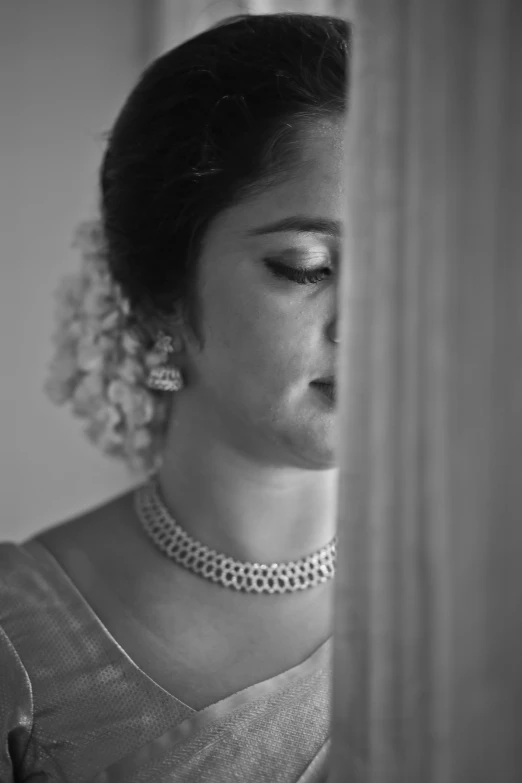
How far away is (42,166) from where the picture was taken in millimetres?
2232

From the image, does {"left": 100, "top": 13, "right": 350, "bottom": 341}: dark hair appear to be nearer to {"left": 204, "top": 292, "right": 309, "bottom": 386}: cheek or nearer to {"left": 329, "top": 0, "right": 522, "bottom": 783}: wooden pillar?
{"left": 204, "top": 292, "right": 309, "bottom": 386}: cheek

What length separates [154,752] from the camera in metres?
0.95

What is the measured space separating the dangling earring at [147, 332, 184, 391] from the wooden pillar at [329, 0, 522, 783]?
47cm

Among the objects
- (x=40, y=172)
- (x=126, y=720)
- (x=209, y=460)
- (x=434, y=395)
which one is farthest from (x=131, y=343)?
(x=40, y=172)

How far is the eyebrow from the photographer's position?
36.8 inches

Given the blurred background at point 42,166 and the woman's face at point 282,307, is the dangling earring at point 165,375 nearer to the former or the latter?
the woman's face at point 282,307

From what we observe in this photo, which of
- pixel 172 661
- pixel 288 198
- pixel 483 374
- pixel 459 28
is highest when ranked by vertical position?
pixel 459 28

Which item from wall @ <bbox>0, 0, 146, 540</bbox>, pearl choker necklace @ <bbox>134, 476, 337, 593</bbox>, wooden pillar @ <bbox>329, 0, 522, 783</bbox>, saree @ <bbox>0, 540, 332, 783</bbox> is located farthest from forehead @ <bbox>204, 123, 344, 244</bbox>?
wall @ <bbox>0, 0, 146, 540</bbox>

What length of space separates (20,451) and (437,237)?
1868 mm

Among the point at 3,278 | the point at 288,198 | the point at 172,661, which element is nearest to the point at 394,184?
the point at 288,198

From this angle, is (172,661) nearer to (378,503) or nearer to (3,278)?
(378,503)

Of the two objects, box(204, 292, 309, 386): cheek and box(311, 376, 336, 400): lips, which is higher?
box(204, 292, 309, 386): cheek

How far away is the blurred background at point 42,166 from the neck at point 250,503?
1.24 m

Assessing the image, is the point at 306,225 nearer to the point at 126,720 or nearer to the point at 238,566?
the point at 238,566
